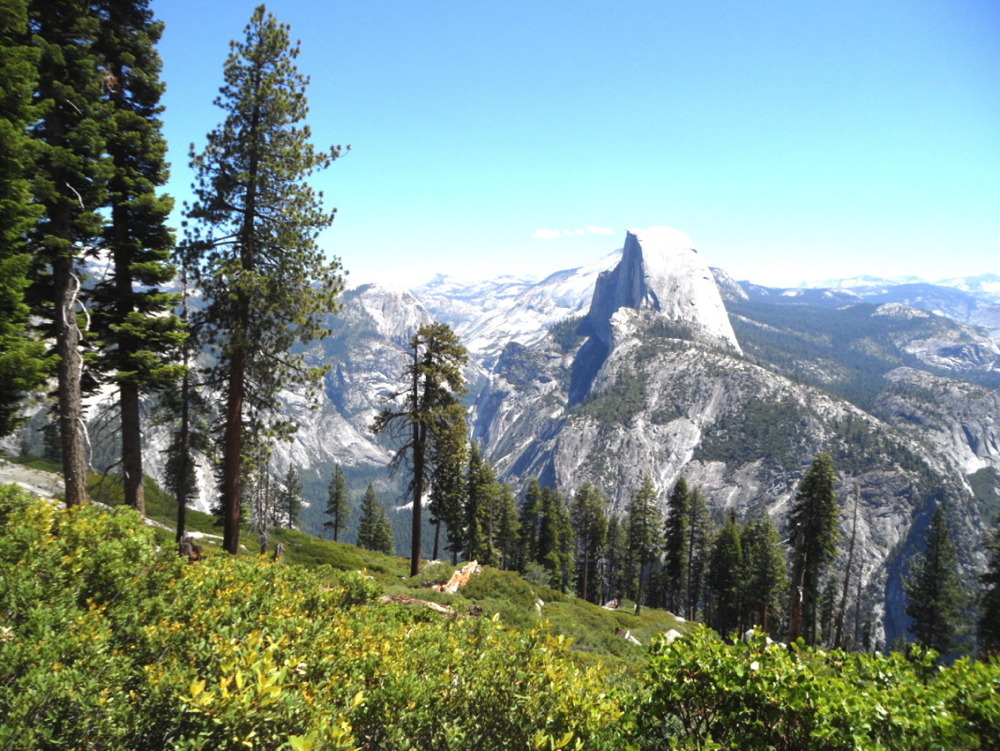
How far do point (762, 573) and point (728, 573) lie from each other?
654cm

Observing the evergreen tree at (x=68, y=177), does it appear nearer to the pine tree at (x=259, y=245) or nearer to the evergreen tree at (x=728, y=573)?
the pine tree at (x=259, y=245)

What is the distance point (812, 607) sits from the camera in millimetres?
42625

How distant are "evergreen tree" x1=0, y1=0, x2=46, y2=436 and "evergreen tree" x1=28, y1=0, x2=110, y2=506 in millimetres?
543

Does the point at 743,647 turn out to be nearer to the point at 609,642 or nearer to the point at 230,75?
the point at 230,75

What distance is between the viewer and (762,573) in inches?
1930

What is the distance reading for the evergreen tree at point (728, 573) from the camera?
2126 inches

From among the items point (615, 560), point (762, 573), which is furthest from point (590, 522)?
point (762, 573)

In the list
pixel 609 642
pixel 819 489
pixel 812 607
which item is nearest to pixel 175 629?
pixel 609 642

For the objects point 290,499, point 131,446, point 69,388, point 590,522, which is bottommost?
point 290,499

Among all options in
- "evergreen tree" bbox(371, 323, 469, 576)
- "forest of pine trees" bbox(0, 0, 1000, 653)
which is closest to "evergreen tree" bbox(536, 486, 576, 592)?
"evergreen tree" bbox(371, 323, 469, 576)

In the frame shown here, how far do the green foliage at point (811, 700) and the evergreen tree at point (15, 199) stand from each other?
1513 centimetres

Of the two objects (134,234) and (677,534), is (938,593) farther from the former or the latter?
(134,234)

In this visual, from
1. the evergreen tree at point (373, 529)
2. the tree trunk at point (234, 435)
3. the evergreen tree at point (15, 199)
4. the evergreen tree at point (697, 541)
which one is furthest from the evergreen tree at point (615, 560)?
the evergreen tree at point (15, 199)

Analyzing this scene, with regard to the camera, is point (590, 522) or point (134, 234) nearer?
point (134, 234)
